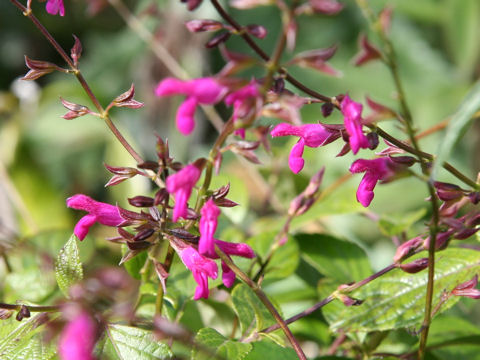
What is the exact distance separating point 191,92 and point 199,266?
14 cm

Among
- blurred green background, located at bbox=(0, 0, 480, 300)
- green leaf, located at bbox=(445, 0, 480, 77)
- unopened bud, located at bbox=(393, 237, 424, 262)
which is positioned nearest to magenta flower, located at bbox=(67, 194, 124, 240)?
unopened bud, located at bbox=(393, 237, 424, 262)

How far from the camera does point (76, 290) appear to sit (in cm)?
37

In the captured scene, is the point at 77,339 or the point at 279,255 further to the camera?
the point at 279,255

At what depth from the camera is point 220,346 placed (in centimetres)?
44

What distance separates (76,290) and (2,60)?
2.44 metres

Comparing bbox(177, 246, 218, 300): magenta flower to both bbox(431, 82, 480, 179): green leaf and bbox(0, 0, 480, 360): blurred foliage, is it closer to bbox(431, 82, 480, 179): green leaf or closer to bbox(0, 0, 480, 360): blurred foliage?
bbox(0, 0, 480, 360): blurred foliage

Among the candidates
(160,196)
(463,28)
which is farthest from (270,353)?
(463,28)

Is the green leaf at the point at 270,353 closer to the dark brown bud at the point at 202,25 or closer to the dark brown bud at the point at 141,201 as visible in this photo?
the dark brown bud at the point at 141,201

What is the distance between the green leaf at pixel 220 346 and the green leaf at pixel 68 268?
4.4 inches

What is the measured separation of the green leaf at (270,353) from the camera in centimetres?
47

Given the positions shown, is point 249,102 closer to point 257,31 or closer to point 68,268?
point 257,31

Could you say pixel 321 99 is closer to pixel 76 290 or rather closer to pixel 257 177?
pixel 76 290

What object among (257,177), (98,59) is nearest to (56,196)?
(257,177)

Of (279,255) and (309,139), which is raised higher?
(309,139)
